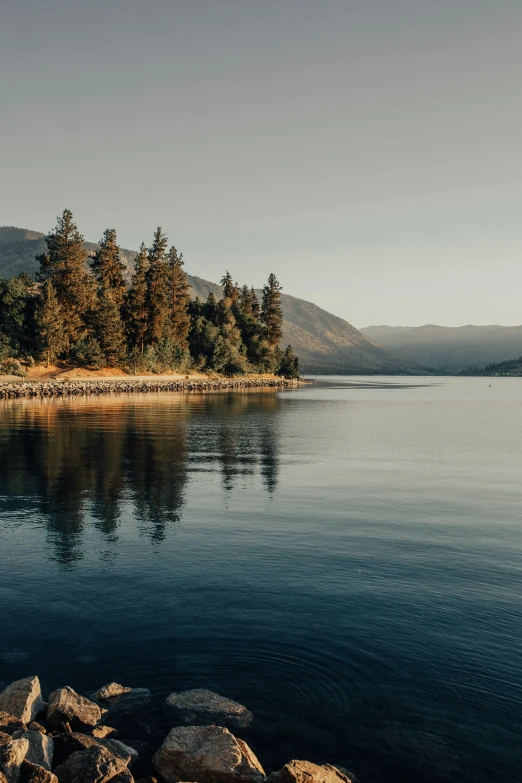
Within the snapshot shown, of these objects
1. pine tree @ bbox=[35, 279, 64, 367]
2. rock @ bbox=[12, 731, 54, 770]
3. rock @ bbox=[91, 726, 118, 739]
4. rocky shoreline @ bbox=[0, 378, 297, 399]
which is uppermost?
pine tree @ bbox=[35, 279, 64, 367]

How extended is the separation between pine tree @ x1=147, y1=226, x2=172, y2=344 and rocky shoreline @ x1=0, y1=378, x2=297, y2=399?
511 inches

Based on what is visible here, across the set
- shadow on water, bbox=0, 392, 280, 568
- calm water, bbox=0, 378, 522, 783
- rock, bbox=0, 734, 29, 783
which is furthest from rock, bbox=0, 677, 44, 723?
shadow on water, bbox=0, 392, 280, 568

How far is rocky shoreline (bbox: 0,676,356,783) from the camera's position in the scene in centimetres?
695

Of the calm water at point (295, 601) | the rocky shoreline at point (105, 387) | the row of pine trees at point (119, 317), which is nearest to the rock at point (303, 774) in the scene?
the calm water at point (295, 601)

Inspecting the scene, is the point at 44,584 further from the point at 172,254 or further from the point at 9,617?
the point at 172,254

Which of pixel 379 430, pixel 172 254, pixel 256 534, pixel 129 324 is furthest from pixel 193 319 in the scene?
pixel 256 534

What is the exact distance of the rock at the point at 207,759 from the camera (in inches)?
281

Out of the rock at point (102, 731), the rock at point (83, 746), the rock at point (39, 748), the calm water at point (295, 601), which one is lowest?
the calm water at point (295, 601)

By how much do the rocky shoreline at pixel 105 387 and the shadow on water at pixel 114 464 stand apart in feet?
96.2

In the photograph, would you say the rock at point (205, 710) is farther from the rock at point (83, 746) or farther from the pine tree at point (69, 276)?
the pine tree at point (69, 276)

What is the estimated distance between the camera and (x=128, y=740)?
319 inches

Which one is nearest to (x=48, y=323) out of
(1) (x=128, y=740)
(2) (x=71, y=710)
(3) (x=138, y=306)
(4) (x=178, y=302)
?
(3) (x=138, y=306)

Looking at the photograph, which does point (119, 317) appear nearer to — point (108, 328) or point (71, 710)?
point (108, 328)

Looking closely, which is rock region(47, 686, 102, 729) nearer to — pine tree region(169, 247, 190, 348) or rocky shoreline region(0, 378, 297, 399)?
rocky shoreline region(0, 378, 297, 399)
